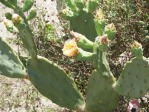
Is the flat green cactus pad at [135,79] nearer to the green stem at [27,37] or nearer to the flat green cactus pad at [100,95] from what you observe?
the flat green cactus pad at [100,95]

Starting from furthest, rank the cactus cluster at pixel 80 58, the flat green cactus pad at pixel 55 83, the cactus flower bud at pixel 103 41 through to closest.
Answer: the flat green cactus pad at pixel 55 83 → the cactus cluster at pixel 80 58 → the cactus flower bud at pixel 103 41

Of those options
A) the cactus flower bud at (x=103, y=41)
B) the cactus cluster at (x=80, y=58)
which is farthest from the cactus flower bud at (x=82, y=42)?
the cactus flower bud at (x=103, y=41)

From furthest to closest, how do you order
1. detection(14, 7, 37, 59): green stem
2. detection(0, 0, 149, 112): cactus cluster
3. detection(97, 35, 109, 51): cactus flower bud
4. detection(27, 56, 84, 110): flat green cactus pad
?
detection(27, 56, 84, 110): flat green cactus pad → detection(14, 7, 37, 59): green stem → detection(0, 0, 149, 112): cactus cluster → detection(97, 35, 109, 51): cactus flower bud

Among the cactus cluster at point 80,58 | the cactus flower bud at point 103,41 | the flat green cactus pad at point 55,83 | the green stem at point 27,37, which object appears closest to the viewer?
the cactus flower bud at point 103,41

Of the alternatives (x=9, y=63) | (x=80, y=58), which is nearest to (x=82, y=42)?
(x=80, y=58)

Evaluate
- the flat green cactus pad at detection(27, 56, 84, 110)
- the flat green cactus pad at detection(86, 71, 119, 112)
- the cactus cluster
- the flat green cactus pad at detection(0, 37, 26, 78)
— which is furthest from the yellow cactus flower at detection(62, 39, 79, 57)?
the flat green cactus pad at detection(0, 37, 26, 78)

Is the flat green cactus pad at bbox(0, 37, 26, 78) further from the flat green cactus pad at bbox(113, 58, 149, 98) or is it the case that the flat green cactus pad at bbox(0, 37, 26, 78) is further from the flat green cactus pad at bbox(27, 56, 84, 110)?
the flat green cactus pad at bbox(113, 58, 149, 98)

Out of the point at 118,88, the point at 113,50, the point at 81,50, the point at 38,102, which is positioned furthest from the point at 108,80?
the point at 38,102

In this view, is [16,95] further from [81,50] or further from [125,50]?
[81,50]
